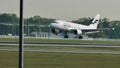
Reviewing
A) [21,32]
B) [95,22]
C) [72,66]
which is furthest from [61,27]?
[21,32]

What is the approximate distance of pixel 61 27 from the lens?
13075 centimetres

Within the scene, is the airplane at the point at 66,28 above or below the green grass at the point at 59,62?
above

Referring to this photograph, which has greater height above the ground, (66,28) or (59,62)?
(66,28)

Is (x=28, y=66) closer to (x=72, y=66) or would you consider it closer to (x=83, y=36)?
(x=72, y=66)

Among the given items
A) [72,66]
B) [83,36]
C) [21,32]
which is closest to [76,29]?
[83,36]

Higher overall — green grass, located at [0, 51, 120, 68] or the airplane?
the airplane

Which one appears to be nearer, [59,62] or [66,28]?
[59,62]

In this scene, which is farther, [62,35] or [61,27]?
[62,35]

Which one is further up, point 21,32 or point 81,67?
point 21,32

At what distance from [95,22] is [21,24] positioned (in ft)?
479

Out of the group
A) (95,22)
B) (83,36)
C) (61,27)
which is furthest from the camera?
(95,22)

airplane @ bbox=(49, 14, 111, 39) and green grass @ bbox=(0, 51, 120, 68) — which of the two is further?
airplane @ bbox=(49, 14, 111, 39)

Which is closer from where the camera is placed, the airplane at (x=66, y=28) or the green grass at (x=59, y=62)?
the green grass at (x=59, y=62)

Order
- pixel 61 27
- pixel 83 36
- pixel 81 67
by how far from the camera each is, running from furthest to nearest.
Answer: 1. pixel 83 36
2. pixel 61 27
3. pixel 81 67
